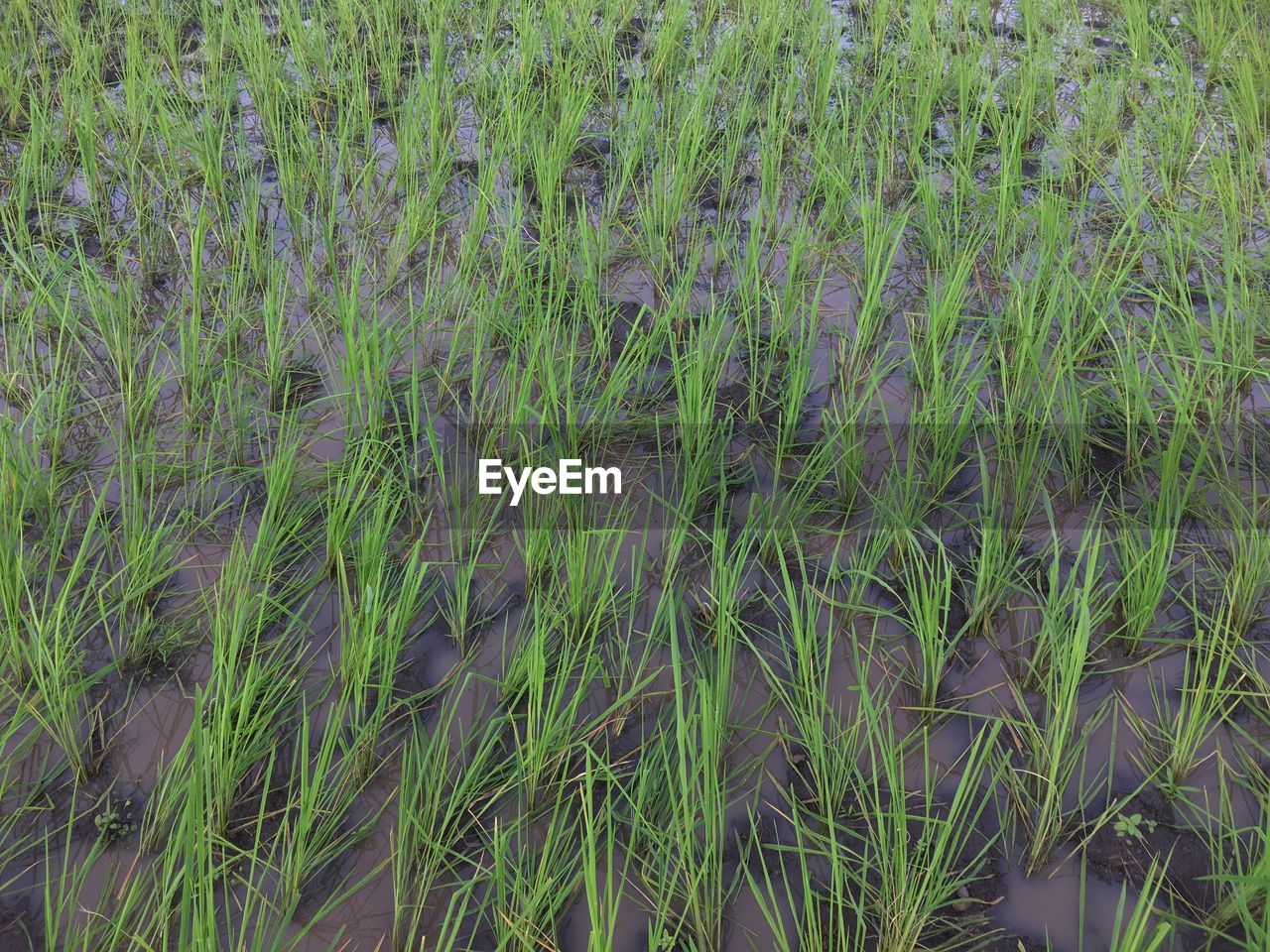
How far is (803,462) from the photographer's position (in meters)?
1.95

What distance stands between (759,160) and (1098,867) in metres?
2.31

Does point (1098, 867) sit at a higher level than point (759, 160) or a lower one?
lower

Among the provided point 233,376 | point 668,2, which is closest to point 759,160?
point 668,2

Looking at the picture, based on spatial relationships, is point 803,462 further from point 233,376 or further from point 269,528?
point 233,376

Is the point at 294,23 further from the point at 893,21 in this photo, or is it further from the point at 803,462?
the point at 803,462

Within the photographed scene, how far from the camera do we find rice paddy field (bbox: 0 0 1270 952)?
4.22 ft

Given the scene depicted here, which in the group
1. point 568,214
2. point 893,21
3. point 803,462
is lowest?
point 803,462

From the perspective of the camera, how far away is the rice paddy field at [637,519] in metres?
1.29

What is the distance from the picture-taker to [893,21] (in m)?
3.79

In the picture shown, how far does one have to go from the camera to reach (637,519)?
6.00 ft

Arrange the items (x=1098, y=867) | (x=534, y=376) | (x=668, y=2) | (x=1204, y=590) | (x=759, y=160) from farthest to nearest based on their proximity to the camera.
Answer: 1. (x=668, y=2)
2. (x=759, y=160)
3. (x=534, y=376)
4. (x=1204, y=590)
5. (x=1098, y=867)

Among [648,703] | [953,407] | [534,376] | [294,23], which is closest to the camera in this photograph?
[648,703]

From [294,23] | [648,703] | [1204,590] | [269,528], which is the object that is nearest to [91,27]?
[294,23]

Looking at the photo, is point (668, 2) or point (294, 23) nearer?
point (294, 23)
